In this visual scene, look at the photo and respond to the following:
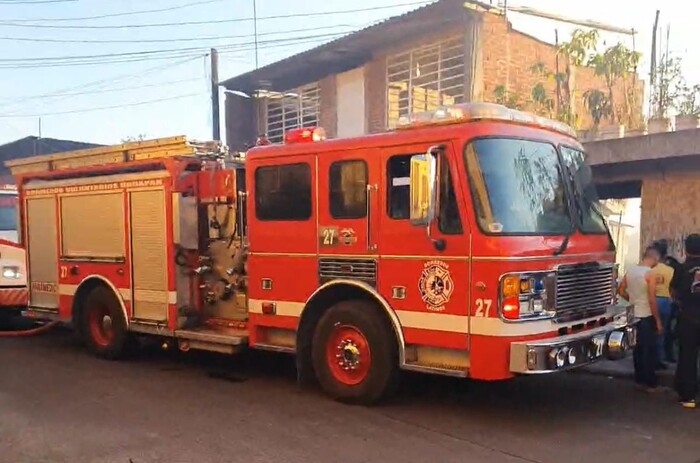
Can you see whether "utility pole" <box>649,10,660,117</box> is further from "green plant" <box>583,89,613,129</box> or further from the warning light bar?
the warning light bar

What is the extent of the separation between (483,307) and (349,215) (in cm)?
162

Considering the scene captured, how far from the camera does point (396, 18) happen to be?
1650 cm

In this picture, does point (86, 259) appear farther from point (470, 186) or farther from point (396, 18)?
point (396, 18)

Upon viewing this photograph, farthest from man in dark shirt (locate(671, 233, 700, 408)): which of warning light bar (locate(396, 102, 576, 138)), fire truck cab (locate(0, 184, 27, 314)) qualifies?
fire truck cab (locate(0, 184, 27, 314))

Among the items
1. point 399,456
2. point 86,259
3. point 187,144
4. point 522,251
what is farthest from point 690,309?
point 86,259

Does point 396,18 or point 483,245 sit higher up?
point 396,18

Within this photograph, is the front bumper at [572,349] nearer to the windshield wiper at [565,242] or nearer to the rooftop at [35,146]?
the windshield wiper at [565,242]

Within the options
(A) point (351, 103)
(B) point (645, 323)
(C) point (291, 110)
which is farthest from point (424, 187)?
(C) point (291, 110)

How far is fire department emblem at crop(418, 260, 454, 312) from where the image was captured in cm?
580

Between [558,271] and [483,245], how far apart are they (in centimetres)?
72

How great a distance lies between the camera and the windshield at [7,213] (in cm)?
1284

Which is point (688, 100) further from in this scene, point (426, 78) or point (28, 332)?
point (28, 332)

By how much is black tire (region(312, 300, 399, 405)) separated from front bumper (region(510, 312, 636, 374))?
121 centimetres

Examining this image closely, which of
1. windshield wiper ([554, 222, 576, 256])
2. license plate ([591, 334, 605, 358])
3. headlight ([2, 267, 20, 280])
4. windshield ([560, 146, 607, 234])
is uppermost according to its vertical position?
windshield ([560, 146, 607, 234])
